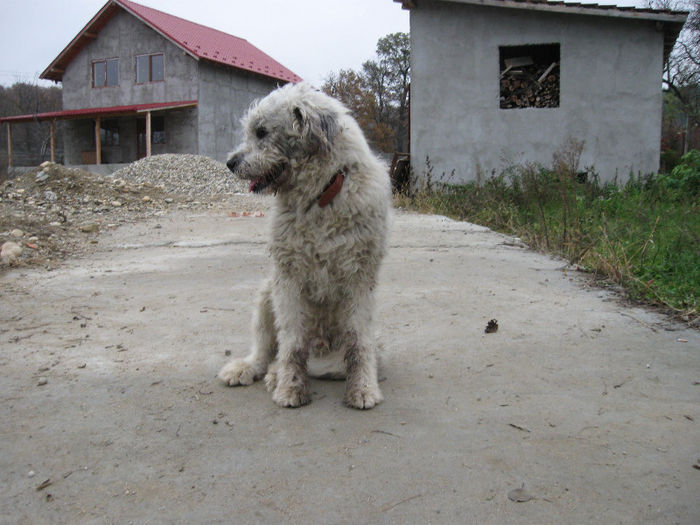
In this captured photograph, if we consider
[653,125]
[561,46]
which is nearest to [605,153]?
[653,125]

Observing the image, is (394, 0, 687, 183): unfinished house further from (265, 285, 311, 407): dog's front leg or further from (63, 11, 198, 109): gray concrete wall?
(63, 11, 198, 109): gray concrete wall

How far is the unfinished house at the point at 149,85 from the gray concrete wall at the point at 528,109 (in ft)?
52.4

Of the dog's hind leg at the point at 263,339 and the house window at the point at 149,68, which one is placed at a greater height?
the house window at the point at 149,68

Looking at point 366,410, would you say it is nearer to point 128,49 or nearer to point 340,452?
point 340,452

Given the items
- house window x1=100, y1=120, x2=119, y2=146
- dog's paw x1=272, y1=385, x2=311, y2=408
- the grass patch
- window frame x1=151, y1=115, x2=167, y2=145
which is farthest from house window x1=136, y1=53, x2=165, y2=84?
dog's paw x1=272, y1=385, x2=311, y2=408

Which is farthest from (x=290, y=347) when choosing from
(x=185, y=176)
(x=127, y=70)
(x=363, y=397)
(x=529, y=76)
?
(x=127, y=70)

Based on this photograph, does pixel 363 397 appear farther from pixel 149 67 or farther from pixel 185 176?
pixel 149 67

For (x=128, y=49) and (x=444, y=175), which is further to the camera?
(x=128, y=49)

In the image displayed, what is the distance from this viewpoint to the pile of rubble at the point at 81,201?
7609 millimetres

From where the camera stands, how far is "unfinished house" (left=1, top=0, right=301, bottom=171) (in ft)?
91.0

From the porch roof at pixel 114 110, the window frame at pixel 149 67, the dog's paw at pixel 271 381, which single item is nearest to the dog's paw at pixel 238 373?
the dog's paw at pixel 271 381

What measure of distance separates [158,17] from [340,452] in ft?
104

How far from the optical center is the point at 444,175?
14266mm

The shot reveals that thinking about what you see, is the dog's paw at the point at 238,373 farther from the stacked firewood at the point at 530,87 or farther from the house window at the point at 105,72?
the house window at the point at 105,72
